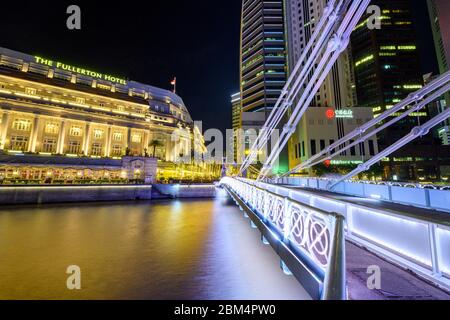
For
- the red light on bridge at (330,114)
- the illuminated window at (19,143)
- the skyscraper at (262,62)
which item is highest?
the skyscraper at (262,62)

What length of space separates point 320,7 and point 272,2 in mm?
18563

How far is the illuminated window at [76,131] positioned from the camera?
1829 inches

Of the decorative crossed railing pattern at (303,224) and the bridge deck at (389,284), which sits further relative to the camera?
the decorative crossed railing pattern at (303,224)

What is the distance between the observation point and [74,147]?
46.4 m

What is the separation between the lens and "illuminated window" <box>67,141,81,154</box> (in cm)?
4581

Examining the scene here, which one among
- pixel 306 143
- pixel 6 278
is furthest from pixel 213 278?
pixel 306 143

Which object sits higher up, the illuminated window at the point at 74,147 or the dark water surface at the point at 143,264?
the illuminated window at the point at 74,147

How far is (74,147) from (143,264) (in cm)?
5043

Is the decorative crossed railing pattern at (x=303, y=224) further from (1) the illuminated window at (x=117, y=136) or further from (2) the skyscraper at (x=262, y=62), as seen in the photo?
(2) the skyscraper at (x=262, y=62)

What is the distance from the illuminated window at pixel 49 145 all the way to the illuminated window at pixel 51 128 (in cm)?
172

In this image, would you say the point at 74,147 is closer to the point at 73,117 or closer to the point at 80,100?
the point at 73,117

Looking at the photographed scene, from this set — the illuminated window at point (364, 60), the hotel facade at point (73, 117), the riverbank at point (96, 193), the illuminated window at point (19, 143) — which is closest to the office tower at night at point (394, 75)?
the illuminated window at point (364, 60)

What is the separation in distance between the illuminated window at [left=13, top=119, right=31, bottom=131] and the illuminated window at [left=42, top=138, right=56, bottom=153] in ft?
11.4

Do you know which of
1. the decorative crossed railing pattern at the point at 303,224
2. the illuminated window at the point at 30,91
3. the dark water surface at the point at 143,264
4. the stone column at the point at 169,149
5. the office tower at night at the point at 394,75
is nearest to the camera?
the decorative crossed railing pattern at the point at 303,224
